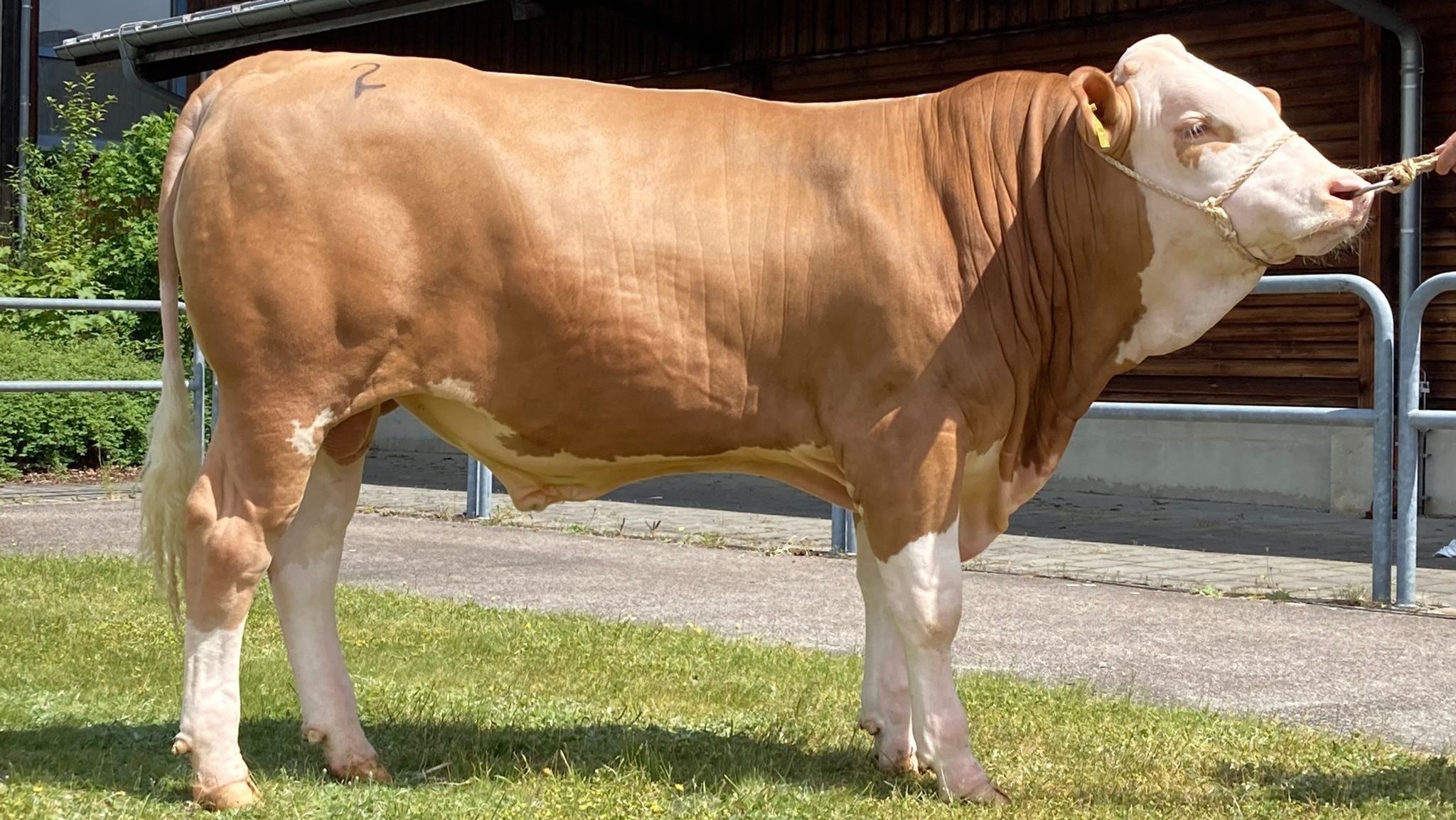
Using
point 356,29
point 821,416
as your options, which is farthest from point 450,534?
point 356,29

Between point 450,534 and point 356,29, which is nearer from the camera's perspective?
point 450,534

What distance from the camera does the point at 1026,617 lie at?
7.13 meters

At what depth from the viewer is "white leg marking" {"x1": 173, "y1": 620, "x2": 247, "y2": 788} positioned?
3.93 m

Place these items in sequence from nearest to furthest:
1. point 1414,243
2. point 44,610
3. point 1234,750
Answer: point 1234,750
point 44,610
point 1414,243

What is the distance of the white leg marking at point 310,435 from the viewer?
4.00 m

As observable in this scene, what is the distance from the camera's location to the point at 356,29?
58.5 feet

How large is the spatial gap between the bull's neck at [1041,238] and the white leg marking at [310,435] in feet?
4.96

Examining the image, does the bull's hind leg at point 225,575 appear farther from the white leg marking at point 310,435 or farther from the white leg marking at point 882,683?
the white leg marking at point 882,683

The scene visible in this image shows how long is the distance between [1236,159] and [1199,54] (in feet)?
29.0

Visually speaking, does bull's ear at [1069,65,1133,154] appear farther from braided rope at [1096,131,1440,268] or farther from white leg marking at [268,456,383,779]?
white leg marking at [268,456,383,779]

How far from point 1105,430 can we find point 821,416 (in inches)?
365

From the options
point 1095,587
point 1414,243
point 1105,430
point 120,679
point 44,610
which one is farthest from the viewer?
point 1105,430

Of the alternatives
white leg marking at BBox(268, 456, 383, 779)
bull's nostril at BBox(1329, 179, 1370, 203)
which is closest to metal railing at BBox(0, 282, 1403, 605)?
white leg marking at BBox(268, 456, 383, 779)

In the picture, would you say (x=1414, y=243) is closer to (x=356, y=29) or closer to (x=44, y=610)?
(x=44, y=610)
